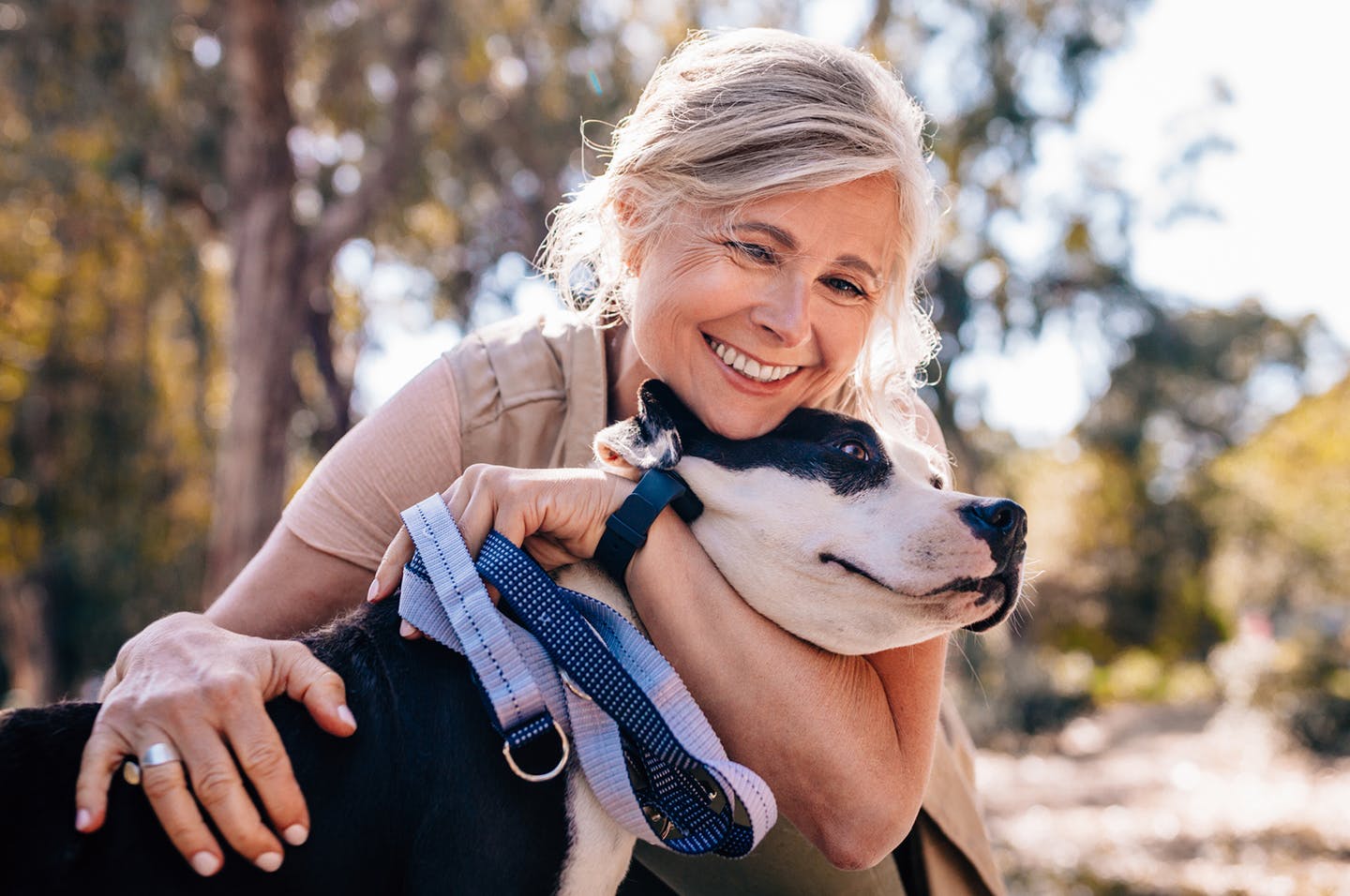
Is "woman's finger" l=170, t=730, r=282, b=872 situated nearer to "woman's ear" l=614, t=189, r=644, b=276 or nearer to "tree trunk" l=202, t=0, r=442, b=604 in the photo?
"woman's ear" l=614, t=189, r=644, b=276

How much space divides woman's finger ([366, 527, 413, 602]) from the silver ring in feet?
1.27

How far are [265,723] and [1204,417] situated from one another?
12.7 meters

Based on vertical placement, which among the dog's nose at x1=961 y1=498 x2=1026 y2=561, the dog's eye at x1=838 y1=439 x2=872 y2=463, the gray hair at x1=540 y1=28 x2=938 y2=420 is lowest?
the dog's nose at x1=961 y1=498 x2=1026 y2=561

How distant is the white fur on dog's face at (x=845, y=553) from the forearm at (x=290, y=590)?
0.72 metres

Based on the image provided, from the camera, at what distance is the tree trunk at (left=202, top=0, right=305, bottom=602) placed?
279 inches

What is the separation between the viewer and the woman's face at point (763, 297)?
1979 millimetres

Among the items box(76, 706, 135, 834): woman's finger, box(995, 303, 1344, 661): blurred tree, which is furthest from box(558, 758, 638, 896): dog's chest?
box(995, 303, 1344, 661): blurred tree

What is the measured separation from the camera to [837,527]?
1.77 metres

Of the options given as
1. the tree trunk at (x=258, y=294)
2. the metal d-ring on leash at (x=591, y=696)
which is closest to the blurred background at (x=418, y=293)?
the tree trunk at (x=258, y=294)

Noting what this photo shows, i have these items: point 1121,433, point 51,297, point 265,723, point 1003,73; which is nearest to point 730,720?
point 265,723

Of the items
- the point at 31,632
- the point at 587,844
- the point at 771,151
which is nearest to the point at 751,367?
the point at 771,151

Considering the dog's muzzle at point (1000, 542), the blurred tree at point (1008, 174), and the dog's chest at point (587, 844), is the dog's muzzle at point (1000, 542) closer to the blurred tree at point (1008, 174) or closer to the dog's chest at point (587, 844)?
the dog's chest at point (587, 844)

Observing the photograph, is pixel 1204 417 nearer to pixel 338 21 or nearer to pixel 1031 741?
pixel 1031 741

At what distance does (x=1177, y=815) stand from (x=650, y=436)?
9083 millimetres
